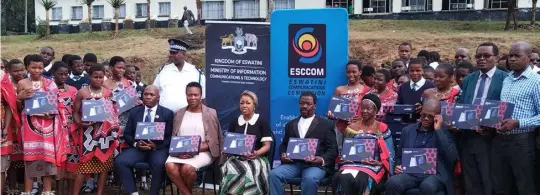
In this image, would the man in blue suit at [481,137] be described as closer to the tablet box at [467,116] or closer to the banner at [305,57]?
the tablet box at [467,116]

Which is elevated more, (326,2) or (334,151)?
(326,2)

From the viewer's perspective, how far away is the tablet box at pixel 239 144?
682cm

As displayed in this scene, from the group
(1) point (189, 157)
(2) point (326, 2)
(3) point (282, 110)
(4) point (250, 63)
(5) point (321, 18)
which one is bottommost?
(1) point (189, 157)

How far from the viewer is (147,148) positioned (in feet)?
24.0

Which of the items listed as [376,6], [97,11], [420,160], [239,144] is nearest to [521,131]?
[420,160]

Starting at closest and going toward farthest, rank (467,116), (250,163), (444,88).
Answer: (467,116)
(444,88)
(250,163)

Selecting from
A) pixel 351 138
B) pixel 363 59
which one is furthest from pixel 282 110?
pixel 363 59

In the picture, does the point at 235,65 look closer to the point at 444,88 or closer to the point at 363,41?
the point at 444,88

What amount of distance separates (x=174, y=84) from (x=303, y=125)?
1916mm

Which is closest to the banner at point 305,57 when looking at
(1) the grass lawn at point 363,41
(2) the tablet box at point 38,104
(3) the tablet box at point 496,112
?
(3) the tablet box at point 496,112

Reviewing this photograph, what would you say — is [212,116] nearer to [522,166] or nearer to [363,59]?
[522,166]

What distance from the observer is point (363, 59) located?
20.6 meters

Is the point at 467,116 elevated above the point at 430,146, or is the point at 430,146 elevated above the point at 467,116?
the point at 467,116

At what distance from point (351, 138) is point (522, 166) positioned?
1603 millimetres
